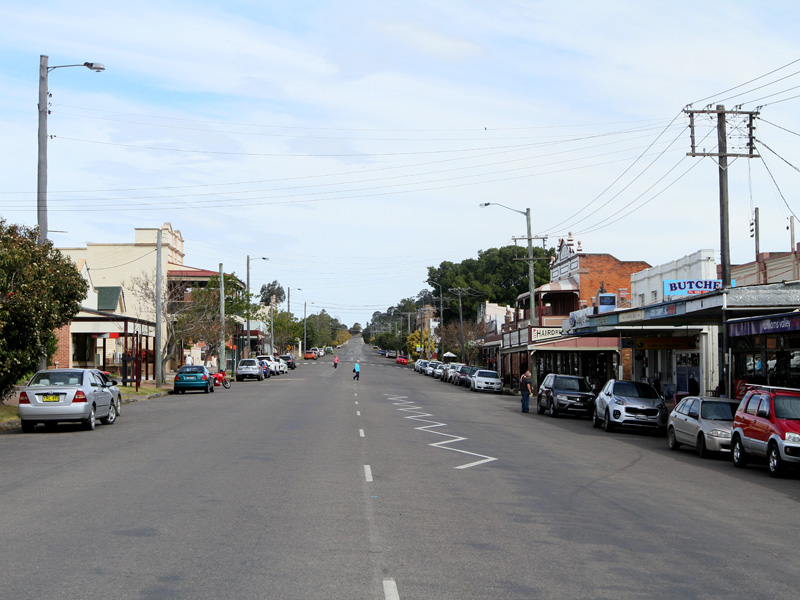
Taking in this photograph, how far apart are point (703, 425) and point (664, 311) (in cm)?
714

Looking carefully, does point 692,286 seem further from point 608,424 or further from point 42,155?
point 42,155

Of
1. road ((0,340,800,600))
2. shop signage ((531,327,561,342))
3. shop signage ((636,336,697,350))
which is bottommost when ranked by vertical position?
road ((0,340,800,600))

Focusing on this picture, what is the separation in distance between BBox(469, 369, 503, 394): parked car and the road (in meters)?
34.0

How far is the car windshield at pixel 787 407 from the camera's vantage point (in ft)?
53.4

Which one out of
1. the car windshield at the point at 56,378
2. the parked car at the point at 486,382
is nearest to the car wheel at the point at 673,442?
the car windshield at the point at 56,378

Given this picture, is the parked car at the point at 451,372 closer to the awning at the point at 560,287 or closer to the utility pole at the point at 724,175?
the awning at the point at 560,287

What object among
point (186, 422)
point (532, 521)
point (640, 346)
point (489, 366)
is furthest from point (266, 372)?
point (532, 521)

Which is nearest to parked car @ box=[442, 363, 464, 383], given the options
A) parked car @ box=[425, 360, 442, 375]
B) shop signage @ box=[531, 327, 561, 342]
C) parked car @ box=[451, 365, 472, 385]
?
parked car @ box=[451, 365, 472, 385]

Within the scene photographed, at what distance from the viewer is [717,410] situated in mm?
19953

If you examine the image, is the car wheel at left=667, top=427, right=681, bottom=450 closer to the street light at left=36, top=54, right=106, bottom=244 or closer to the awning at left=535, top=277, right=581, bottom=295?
the street light at left=36, top=54, right=106, bottom=244

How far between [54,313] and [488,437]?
40.3 ft

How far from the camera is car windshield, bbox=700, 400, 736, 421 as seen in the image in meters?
19.7

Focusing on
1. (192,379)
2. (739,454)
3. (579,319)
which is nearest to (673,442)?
(739,454)

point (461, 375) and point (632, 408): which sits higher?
point (632, 408)
